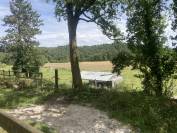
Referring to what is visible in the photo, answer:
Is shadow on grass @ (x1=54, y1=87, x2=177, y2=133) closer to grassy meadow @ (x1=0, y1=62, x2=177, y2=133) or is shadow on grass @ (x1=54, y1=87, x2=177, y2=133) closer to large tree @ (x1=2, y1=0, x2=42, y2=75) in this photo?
grassy meadow @ (x1=0, y1=62, x2=177, y2=133)

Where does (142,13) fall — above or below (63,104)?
above

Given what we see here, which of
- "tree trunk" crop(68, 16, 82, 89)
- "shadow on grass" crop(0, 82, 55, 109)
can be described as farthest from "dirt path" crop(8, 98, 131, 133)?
"tree trunk" crop(68, 16, 82, 89)

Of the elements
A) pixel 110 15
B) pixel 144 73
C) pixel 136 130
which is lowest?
pixel 136 130

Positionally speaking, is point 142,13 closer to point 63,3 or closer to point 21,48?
point 63,3

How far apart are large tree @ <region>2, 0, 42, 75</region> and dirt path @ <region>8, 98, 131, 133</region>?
38.1 m

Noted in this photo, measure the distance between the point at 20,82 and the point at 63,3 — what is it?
5.64 metres

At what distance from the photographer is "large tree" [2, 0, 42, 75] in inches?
2142

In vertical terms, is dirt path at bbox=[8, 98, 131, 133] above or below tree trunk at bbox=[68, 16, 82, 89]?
below

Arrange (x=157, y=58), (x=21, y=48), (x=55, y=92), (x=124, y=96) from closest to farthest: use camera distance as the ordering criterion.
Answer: (x=124, y=96), (x=55, y=92), (x=157, y=58), (x=21, y=48)

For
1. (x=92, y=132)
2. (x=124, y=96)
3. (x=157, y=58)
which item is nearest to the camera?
(x=92, y=132)

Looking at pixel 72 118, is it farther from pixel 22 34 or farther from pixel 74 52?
pixel 22 34

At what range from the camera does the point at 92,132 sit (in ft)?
41.2

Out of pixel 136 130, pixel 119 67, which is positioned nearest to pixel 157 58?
pixel 119 67

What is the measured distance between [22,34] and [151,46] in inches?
1518
